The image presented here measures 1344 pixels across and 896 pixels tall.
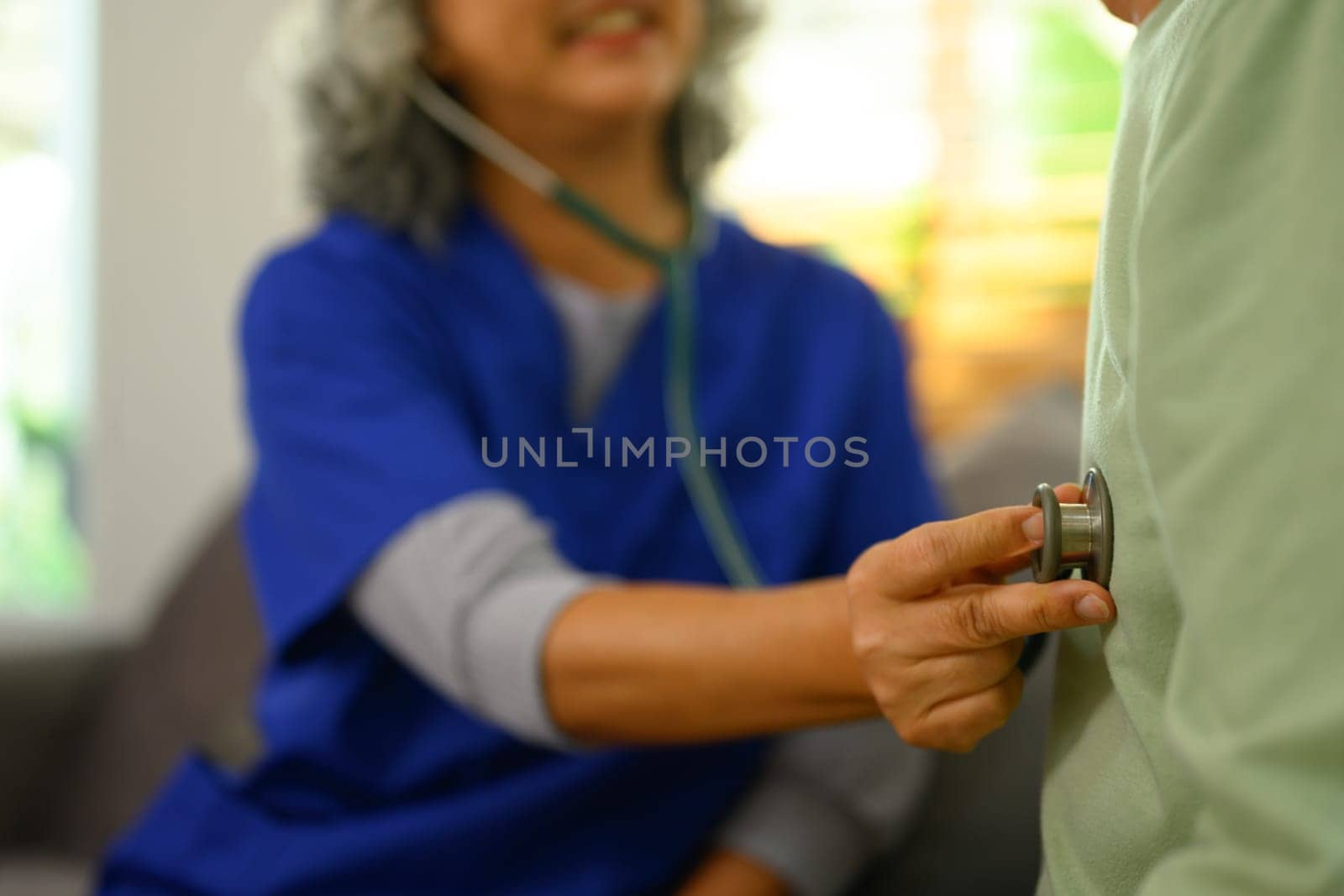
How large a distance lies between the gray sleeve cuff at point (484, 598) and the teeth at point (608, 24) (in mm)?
292

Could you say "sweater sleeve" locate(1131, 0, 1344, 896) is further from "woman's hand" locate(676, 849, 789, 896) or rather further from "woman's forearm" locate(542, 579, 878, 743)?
"woman's hand" locate(676, 849, 789, 896)

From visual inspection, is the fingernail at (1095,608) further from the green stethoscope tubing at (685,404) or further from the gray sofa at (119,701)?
the gray sofa at (119,701)

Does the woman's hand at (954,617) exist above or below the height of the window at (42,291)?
above

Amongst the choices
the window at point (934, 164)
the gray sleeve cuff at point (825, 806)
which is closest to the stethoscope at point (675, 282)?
the gray sleeve cuff at point (825, 806)

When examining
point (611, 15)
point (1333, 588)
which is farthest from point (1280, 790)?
point (611, 15)

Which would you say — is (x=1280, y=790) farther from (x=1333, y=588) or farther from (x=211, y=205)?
(x=211, y=205)

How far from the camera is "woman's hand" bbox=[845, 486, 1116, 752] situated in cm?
39

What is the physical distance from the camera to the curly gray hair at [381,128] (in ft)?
2.72

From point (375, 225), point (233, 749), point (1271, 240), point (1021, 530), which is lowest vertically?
point (233, 749)

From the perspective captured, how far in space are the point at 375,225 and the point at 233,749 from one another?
344 millimetres

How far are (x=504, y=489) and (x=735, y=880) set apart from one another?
27 cm

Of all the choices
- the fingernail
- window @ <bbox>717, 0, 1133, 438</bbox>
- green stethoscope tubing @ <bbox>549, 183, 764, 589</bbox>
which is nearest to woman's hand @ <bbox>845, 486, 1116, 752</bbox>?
the fingernail

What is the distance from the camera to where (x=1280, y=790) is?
27cm

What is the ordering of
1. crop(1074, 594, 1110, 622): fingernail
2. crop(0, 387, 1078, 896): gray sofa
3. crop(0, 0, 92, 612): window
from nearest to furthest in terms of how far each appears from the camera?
1. crop(1074, 594, 1110, 622): fingernail
2. crop(0, 387, 1078, 896): gray sofa
3. crop(0, 0, 92, 612): window
